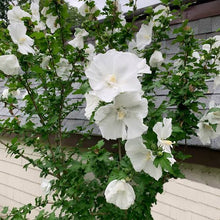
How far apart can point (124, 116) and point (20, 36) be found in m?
0.80

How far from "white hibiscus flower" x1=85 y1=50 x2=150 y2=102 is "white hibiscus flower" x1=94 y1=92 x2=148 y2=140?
0.04 metres

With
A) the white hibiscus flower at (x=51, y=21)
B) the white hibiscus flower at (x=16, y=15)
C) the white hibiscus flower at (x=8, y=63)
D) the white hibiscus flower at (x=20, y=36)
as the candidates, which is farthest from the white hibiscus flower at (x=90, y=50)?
the white hibiscus flower at (x=8, y=63)

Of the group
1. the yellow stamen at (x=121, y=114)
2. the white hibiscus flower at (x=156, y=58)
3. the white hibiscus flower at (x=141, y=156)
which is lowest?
the white hibiscus flower at (x=141, y=156)

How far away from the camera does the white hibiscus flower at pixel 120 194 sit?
0.97 m

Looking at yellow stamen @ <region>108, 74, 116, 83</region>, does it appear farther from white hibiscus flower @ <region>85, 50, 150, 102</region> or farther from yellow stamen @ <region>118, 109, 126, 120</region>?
→ yellow stamen @ <region>118, 109, 126, 120</region>

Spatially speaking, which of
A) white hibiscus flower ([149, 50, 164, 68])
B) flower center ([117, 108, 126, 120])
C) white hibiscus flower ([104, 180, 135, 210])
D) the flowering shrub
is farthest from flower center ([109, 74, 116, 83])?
→ white hibiscus flower ([149, 50, 164, 68])

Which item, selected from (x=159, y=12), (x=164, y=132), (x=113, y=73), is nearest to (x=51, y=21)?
(x=159, y=12)

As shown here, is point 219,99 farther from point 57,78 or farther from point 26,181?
point 26,181

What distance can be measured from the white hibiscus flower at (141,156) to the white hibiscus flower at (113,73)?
0.25 meters

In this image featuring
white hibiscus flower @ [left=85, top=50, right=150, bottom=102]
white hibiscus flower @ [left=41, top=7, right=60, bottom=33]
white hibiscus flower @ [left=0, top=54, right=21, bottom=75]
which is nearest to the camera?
white hibiscus flower @ [left=85, top=50, right=150, bottom=102]

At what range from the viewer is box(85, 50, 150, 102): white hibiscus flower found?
0.81 meters

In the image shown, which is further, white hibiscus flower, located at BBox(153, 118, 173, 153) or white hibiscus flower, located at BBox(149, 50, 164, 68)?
white hibiscus flower, located at BBox(149, 50, 164, 68)

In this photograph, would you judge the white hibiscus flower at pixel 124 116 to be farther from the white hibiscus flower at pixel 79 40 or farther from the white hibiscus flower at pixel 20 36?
the white hibiscus flower at pixel 79 40

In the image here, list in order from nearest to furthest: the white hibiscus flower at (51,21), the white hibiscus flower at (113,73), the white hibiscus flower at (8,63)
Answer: the white hibiscus flower at (113,73) → the white hibiscus flower at (8,63) → the white hibiscus flower at (51,21)
